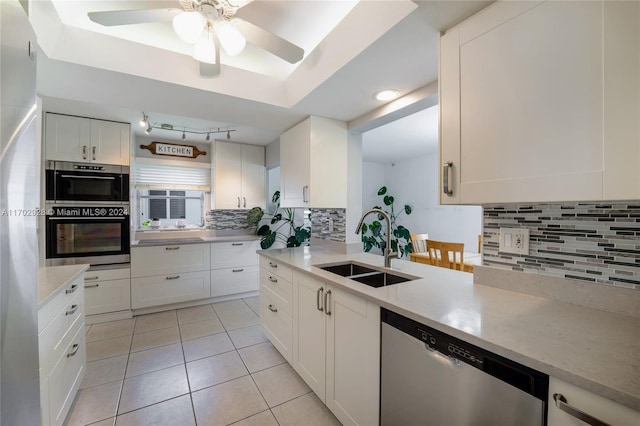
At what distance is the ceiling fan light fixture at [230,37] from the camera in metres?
1.32

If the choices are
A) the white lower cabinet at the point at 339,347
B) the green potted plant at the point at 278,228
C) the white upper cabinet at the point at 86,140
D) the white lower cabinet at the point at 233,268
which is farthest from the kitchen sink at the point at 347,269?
the white upper cabinet at the point at 86,140

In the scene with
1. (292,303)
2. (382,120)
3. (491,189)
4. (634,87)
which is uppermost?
(382,120)

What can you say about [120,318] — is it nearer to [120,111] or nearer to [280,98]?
[120,111]

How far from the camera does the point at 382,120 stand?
223cm

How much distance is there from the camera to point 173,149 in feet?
12.5

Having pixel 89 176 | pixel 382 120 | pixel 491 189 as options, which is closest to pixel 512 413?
pixel 491 189

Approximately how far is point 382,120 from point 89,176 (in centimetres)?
322

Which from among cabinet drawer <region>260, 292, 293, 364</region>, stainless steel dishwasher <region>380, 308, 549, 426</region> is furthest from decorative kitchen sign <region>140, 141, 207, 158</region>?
stainless steel dishwasher <region>380, 308, 549, 426</region>

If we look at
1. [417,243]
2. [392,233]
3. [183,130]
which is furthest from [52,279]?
[392,233]

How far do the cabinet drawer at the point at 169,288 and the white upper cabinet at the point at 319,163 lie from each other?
1840 millimetres

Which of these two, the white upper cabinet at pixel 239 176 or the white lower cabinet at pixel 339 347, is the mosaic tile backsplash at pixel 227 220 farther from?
the white lower cabinet at pixel 339 347

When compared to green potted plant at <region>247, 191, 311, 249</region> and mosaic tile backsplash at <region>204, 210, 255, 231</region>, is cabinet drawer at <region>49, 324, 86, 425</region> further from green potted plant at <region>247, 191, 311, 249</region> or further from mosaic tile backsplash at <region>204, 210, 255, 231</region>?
mosaic tile backsplash at <region>204, 210, 255, 231</region>

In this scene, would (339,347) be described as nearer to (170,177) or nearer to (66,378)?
(66,378)

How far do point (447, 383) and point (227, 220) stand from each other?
3.82m
